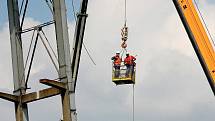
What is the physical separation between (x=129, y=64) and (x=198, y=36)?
141 inches

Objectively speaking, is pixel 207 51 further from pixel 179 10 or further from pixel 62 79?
pixel 62 79

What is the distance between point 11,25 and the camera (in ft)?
65.4

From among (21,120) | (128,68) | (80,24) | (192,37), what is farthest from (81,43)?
(192,37)

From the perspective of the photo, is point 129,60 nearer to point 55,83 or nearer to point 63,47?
point 63,47

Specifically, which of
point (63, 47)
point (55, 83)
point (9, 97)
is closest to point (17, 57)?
point (9, 97)

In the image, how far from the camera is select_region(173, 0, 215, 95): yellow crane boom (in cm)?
2116

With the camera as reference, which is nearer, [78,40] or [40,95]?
[40,95]

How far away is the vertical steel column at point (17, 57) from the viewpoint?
19406 millimetres

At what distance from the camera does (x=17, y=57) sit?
19.8 metres

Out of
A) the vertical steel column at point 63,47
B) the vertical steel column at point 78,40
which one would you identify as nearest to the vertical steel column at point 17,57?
the vertical steel column at point 78,40

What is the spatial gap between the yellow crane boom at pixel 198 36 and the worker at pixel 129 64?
305 cm

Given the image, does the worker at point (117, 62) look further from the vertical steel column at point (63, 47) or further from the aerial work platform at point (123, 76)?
the vertical steel column at point (63, 47)

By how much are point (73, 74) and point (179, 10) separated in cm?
641

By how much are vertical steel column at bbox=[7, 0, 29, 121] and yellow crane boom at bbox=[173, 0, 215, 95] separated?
7200 millimetres
